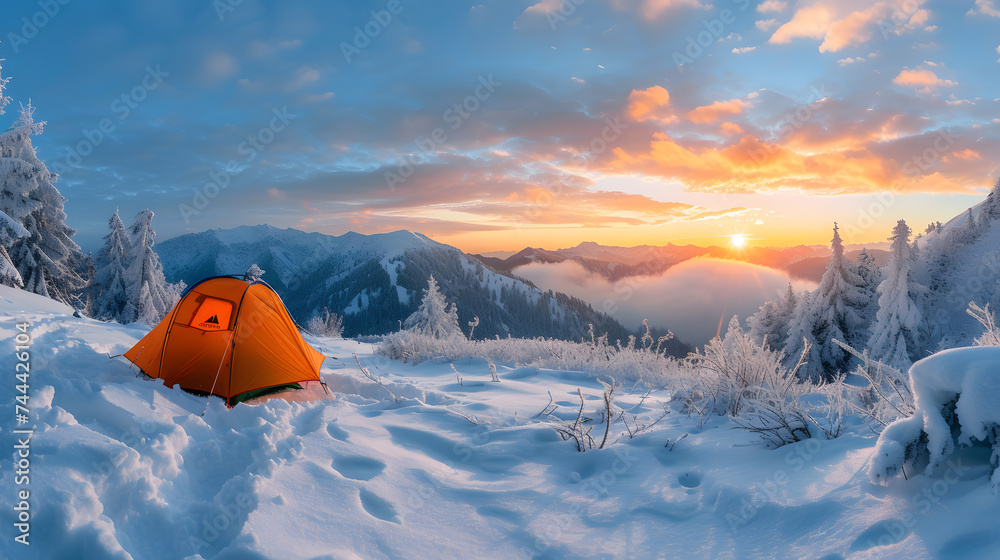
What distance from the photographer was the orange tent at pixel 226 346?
5.56 metres

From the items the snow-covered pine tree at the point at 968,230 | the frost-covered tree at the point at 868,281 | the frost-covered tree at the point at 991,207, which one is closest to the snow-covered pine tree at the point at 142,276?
the frost-covered tree at the point at 868,281

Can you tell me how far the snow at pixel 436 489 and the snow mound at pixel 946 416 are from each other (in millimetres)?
26

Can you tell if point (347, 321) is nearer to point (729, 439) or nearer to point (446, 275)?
point (446, 275)

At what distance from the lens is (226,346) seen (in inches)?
227

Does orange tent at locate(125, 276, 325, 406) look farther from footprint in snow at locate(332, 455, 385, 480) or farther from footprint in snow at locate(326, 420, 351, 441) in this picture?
footprint in snow at locate(332, 455, 385, 480)

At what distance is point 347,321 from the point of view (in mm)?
124438

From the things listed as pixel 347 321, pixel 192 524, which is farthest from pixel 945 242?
pixel 347 321

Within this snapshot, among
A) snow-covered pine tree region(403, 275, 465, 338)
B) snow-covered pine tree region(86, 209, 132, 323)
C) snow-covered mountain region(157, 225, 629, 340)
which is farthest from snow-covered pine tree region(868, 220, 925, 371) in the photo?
snow-covered mountain region(157, 225, 629, 340)

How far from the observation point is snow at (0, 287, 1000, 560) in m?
2.15

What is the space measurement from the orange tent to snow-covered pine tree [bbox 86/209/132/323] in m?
26.7

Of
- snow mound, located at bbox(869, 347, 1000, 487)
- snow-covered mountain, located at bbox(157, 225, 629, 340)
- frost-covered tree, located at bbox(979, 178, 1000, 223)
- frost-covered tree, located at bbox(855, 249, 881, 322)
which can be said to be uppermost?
frost-covered tree, located at bbox(979, 178, 1000, 223)

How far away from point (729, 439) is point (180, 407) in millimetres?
5719

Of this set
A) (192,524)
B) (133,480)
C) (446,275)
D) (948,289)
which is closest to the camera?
(192,524)

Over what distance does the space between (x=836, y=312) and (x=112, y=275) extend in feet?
138
